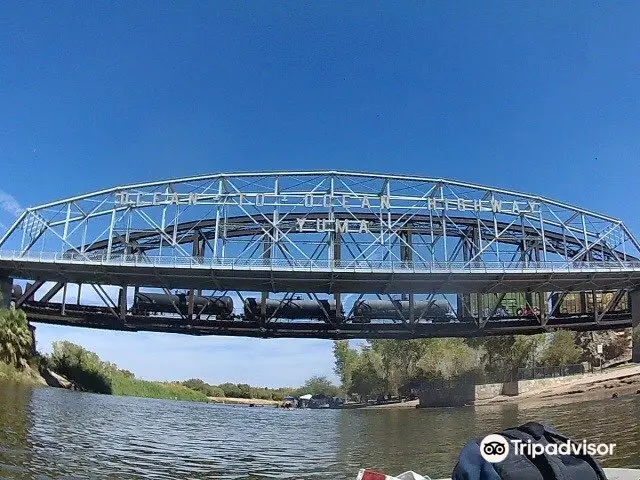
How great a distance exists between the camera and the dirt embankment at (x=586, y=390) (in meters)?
34.3

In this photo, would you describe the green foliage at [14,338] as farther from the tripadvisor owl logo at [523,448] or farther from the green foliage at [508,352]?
the tripadvisor owl logo at [523,448]

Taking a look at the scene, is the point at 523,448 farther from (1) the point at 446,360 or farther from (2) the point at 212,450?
(1) the point at 446,360

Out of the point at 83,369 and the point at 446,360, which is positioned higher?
the point at 446,360

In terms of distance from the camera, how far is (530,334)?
56625 millimetres

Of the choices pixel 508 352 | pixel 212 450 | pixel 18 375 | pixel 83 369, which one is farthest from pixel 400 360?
pixel 212 450

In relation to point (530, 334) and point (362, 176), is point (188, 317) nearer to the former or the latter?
point (362, 176)

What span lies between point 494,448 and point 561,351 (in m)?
52.8

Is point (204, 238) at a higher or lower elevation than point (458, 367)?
higher

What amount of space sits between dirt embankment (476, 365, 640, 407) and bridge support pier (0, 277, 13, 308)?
1698 inches

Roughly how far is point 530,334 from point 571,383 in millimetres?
16242

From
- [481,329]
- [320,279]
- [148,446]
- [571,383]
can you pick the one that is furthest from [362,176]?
[148,446]

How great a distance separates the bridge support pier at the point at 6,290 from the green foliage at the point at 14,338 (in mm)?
3231

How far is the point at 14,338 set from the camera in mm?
45812

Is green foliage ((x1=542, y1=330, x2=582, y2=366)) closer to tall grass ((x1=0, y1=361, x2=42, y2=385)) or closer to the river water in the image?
the river water
